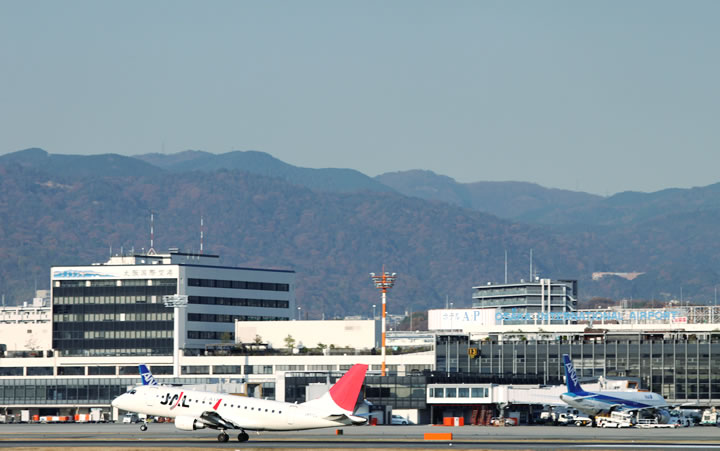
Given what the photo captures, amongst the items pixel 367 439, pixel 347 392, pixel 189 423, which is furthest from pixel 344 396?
pixel 189 423

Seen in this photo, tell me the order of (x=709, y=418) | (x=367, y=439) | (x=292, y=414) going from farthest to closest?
1. (x=709, y=418)
2. (x=367, y=439)
3. (x=292, y=414)

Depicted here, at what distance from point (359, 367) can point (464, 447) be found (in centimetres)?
1206

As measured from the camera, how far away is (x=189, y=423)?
116 metres

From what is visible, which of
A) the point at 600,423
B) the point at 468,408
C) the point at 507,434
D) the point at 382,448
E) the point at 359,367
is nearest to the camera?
the point at 382,448

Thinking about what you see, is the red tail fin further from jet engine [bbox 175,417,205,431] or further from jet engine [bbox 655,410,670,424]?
jet engine [bbox 655,410,670,424]

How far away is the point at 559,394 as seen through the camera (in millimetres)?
184375

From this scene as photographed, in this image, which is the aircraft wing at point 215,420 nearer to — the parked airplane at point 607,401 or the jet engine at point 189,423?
the jet engine at point 189,423

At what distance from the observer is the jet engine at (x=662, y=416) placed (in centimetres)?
17050

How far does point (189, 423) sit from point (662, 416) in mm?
80228

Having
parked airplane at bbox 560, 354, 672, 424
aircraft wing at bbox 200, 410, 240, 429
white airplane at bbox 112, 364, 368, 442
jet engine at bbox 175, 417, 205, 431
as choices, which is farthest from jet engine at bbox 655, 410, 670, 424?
jet engine at bbox 175, 417, 205, 431

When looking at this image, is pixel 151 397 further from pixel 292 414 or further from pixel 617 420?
pixel 617 420

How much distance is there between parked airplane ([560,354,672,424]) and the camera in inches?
6708

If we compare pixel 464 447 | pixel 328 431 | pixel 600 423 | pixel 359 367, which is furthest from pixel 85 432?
pixel 600 423

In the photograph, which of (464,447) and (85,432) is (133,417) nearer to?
(85,432)
